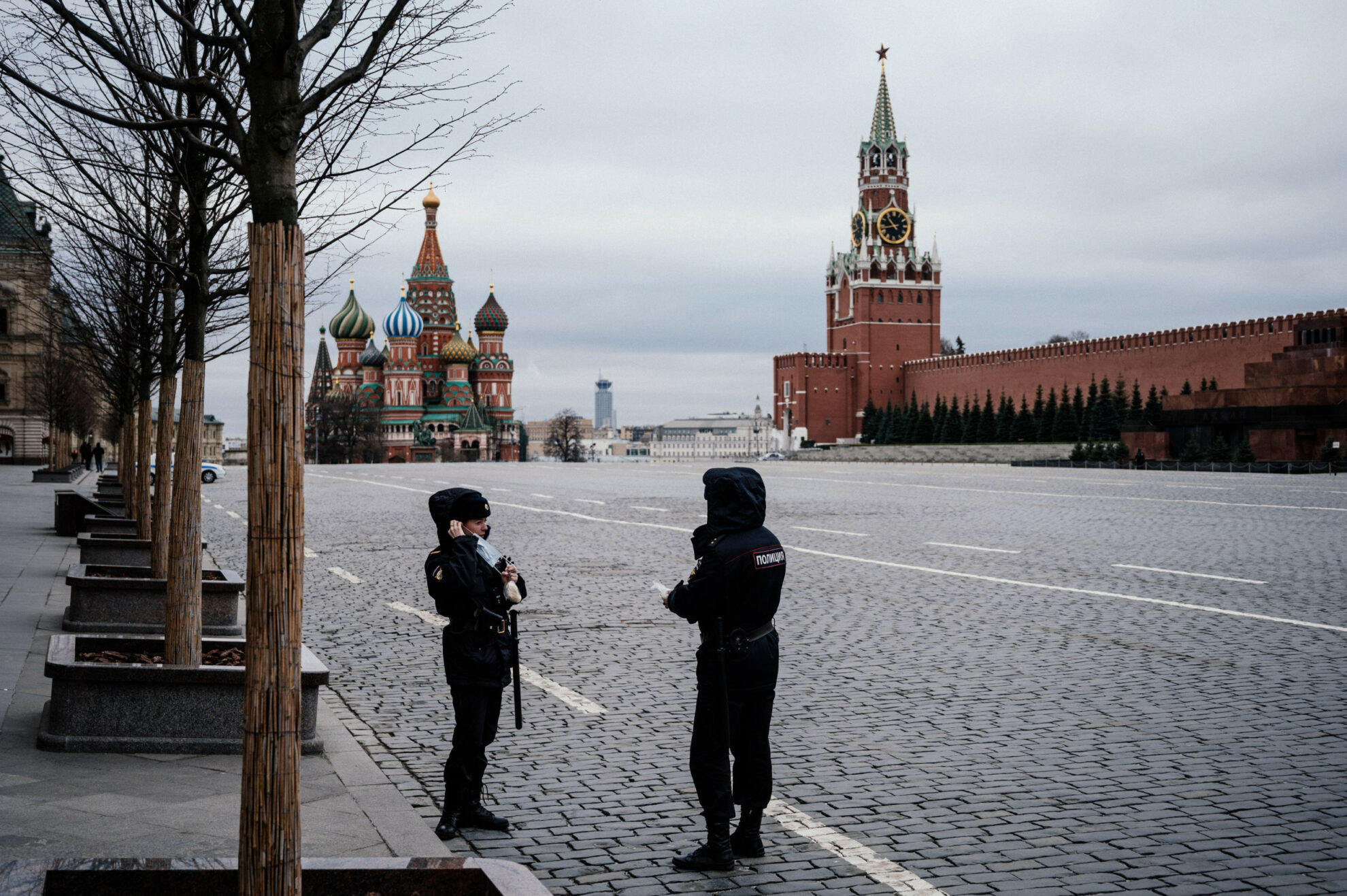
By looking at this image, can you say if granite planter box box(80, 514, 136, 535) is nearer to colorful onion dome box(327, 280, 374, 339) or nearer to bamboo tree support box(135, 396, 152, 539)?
bamboo tree support box(135, 396, 152, 539)

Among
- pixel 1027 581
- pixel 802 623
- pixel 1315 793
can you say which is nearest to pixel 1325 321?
pixel 1027 581

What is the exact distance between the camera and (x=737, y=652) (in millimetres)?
4434

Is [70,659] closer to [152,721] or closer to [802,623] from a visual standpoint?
[152,721]

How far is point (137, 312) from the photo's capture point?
486 inches

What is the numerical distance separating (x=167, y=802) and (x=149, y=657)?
1973mm

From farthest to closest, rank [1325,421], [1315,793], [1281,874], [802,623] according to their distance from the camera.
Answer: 1. [1325,421]
2. [802,623]
3. [1315,793]
4. [1281,874]

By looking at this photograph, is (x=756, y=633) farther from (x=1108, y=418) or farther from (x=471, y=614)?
(x=1108, y=418)

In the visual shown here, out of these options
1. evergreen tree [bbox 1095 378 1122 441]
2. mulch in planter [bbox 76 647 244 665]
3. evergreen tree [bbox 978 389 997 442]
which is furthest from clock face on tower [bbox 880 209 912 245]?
mulch in planter [bbox 76 647 244 665]

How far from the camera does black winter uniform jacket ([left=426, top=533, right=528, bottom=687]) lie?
15.6ft

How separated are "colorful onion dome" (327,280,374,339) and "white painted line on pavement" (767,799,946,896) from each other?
115 metres

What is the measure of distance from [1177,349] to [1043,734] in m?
69.0

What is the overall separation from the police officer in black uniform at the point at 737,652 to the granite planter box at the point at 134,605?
16.7 ft

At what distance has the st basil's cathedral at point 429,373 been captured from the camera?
11025 centimetres

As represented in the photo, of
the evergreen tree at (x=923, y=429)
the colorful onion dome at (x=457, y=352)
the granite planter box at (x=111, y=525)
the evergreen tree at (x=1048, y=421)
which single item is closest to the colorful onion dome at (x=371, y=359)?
the colorful onion dome at (x=457, y=352)
